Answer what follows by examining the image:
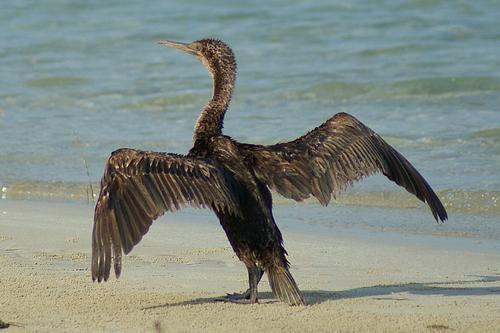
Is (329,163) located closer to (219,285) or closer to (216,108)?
(216,108)

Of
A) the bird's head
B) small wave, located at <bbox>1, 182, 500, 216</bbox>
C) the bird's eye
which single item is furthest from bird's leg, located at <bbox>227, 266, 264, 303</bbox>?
small wave, located at <bbox>1, 182, 500, 216</bbox>

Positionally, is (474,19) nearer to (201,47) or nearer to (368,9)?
(368,9)

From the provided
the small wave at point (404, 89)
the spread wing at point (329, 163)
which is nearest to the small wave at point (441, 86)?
the small wave at point (404, 89)

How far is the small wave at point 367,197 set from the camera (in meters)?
10.7

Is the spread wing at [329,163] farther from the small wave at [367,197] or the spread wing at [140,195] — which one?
the small wave at [367,197]

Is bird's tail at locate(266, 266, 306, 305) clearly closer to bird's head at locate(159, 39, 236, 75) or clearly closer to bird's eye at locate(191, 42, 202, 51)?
bird's head at locate(159, 39, 236, 75)

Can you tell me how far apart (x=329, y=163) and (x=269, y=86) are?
35.7 ft

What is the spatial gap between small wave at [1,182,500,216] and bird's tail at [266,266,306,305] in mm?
4080

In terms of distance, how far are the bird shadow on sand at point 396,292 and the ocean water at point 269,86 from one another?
201 centimetres

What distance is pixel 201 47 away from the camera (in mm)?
8000

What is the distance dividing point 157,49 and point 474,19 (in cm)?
614

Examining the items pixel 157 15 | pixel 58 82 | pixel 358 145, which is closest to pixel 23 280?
pixel 358 145

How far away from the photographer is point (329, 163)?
7.17 meters

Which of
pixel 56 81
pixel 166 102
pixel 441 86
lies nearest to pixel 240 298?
pixel 166 102
